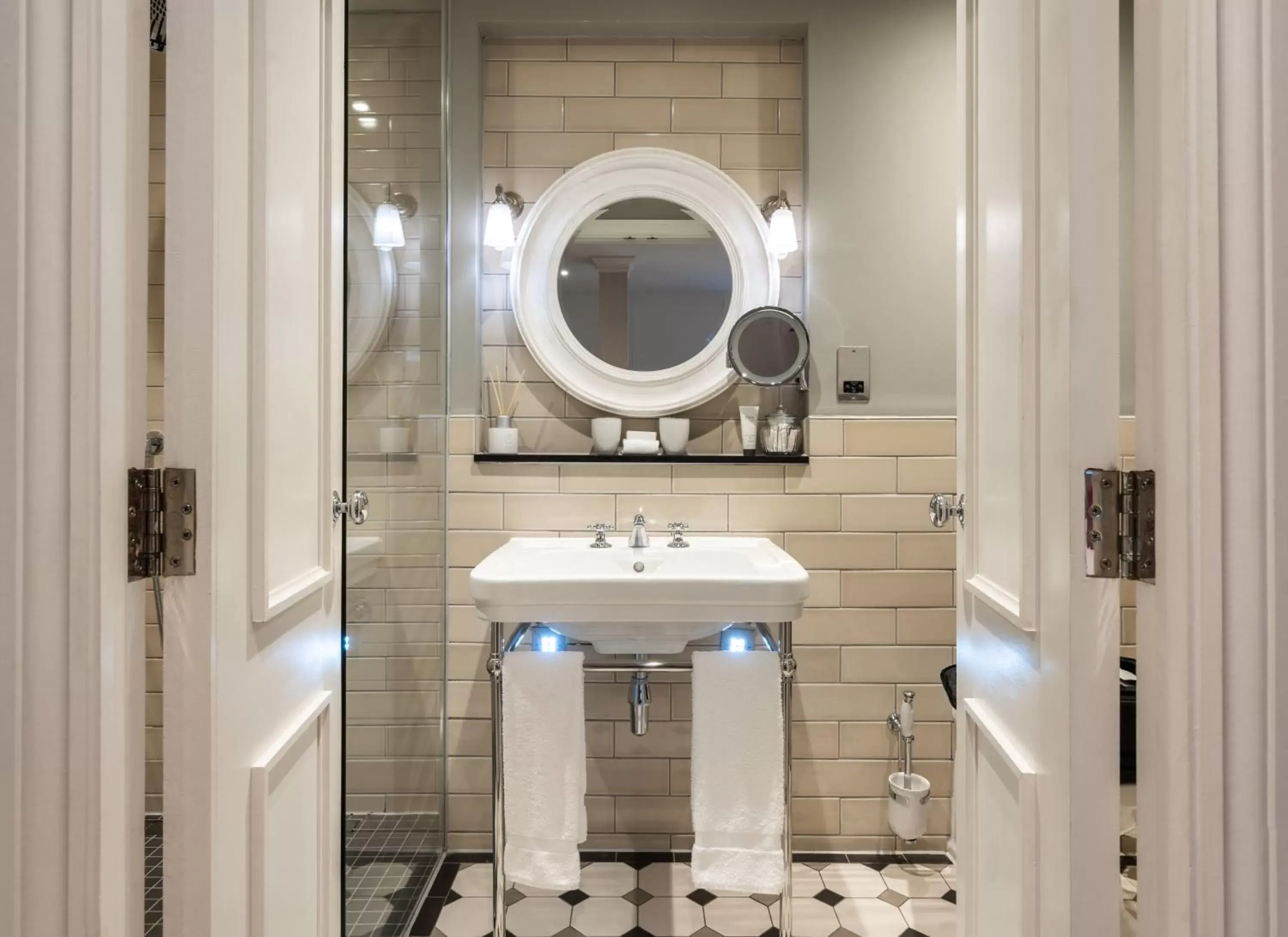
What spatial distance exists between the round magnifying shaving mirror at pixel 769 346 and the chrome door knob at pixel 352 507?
1.08m

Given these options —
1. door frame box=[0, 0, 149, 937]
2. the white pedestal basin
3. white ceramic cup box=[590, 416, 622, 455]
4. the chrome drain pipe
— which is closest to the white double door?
the white pedestal basin

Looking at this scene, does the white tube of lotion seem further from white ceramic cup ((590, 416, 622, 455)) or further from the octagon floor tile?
the octagon floor tile

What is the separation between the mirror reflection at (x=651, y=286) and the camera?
83.9 inches

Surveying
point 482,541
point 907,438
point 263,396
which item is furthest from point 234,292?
point 907,438

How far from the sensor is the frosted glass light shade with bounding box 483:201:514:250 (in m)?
2.08

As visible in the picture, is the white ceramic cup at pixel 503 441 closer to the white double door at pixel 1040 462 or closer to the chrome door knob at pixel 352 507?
the chrome door knob at pixel 352 507

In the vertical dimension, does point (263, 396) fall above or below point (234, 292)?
below

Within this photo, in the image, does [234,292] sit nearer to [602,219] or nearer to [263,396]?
[263,396]

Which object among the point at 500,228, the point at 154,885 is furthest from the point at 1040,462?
the point at 154,885

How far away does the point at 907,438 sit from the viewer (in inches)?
81.8

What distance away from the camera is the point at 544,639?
167 centimetres

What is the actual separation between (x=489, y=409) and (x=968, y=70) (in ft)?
4.65

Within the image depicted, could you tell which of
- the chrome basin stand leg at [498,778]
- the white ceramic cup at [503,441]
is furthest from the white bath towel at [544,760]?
the white ceramic cup at [503,441]

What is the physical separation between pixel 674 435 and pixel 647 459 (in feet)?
0.32
